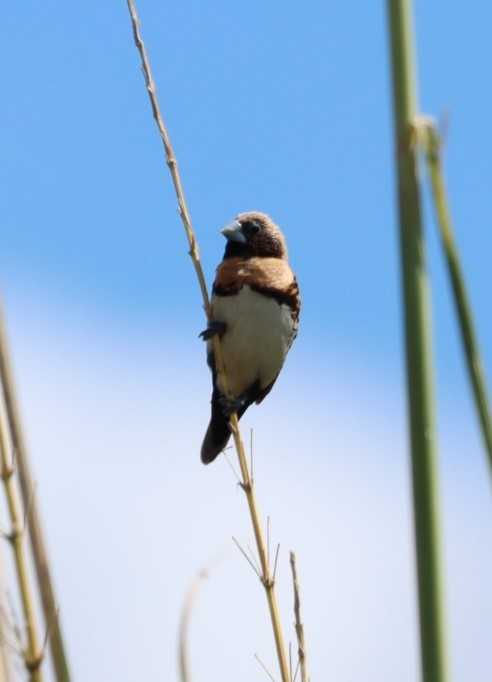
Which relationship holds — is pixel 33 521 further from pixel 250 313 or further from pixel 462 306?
pixel 250 313

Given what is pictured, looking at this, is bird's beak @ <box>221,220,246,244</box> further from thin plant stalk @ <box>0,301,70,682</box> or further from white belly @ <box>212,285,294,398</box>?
thin plant stalk @ <box>0,301,70,682</box>

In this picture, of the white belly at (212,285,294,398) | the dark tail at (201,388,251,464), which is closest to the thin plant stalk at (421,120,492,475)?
the white belly at (212,285,294,398)

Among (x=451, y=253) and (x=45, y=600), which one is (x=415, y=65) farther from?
(x=45, y=600)

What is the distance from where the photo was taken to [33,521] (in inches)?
55.0

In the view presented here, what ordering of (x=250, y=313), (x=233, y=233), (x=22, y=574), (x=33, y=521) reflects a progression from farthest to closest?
1. (x=233, y=233)
2. (x=250, y=313)
3. (x=33, y=521)
4. (x=22, y=574)

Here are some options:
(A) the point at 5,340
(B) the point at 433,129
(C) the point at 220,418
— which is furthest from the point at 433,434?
(C) the point at 220,418

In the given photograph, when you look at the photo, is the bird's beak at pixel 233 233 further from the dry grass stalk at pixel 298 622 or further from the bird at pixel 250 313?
the dry grass stalk at pixel 298 622

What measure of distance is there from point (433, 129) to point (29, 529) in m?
0.82

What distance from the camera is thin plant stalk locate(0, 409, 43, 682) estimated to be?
110 cm

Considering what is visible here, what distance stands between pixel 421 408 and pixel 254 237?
592 cm

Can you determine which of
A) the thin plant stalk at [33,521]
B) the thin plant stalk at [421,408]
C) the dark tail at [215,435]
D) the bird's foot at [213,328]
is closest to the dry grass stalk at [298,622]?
the thin plant stalk at [33,521]

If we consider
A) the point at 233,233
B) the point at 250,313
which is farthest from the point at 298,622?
the point at 233,233

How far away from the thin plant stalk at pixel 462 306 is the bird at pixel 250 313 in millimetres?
4730

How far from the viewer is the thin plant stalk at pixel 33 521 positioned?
1.17 meters
